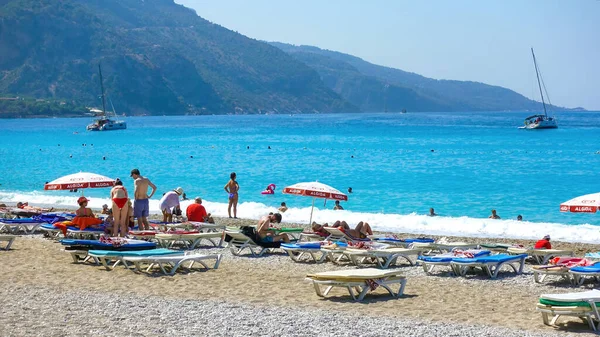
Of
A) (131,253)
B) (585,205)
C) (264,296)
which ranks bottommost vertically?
(264,296)

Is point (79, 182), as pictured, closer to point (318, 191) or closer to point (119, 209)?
point (119, 209)

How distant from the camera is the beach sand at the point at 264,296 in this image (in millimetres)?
9273

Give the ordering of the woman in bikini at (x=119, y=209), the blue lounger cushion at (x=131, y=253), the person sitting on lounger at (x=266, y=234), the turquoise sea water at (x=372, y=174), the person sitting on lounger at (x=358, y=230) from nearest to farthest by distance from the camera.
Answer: the blue lounger cushion at (x=131, y=253), the person sitting on lounger at (x=266, y=234), the woman in bikini at (x=119, y=209), the person sitting on lounger at (x=358, y=230), the turquoise sea water at (x=372, y=174)

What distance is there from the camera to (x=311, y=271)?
1325 cm

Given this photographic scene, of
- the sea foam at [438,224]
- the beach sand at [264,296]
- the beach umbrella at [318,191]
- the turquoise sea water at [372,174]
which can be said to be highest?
the beach umbrella at [318,191]

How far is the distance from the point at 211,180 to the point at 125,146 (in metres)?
37.0

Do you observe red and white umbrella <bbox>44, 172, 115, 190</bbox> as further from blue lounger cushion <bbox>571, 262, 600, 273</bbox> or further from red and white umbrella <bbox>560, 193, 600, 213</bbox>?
blue lounger cushion <bbox>571, 262, 600, 273</bbox>

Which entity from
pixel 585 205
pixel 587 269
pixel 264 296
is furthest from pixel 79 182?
pixel 587 269

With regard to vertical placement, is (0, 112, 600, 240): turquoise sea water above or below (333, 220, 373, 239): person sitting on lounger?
below

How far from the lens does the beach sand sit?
927 cm

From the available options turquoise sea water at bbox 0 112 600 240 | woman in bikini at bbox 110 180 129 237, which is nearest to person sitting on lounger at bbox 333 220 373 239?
woman in bikini at bbox 110 180 129 237

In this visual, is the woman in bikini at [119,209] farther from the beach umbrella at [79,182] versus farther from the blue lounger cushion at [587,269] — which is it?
the blue lounger cushion at [587,269]

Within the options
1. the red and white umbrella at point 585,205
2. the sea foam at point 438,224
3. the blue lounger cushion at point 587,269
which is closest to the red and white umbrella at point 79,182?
the sea foam at point 438,224

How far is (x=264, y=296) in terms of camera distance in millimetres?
10984
